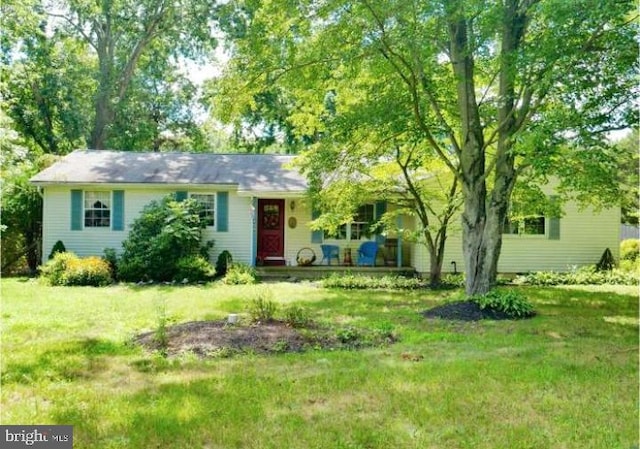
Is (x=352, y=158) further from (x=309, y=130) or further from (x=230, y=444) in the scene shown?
(x=230, y=444)

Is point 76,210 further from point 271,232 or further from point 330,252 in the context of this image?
point 330,252

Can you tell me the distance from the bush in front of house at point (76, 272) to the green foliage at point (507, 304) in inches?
378

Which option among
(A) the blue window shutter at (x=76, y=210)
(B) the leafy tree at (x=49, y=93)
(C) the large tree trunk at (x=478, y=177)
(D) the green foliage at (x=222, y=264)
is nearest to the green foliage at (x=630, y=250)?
(C) the large tree trunk at (x=478, y=177)

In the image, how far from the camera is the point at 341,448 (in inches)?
130

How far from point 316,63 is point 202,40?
656 inches

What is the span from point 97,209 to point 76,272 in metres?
3.29

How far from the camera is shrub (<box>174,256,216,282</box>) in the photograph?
529 inches

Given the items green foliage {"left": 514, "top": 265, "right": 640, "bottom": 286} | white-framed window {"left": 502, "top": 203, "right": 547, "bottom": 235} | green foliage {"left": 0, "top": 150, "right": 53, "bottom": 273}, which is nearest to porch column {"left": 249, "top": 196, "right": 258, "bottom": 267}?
green foliage {"left": 0, "top": 150, "right": 53, "bottom": 273}

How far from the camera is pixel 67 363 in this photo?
17.3 ft

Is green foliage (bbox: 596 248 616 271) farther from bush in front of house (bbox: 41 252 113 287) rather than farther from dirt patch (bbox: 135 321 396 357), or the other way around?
bush in front of house (bbox: 41 252 113 287)

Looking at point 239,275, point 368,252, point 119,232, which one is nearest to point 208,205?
point 119,232

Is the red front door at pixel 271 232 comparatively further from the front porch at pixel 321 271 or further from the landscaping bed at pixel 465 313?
the landscaping bed at pixel 465 313

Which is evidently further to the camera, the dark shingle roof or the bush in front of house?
the dark shingle roof

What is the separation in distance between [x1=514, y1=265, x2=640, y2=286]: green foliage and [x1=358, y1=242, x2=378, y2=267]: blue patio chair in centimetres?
422
